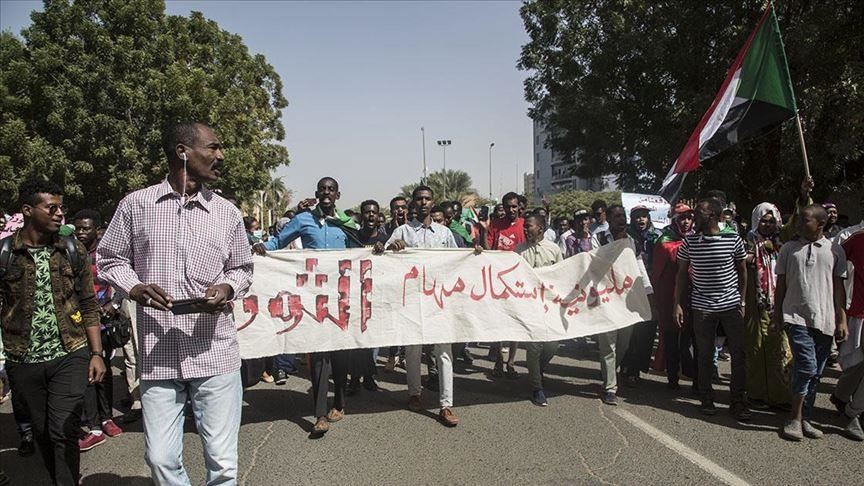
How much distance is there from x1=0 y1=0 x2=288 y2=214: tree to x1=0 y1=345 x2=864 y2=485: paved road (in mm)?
13327

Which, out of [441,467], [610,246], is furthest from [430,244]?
[441,467]

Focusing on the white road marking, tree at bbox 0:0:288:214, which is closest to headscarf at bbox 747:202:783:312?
the white road marking

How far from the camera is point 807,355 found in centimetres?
433

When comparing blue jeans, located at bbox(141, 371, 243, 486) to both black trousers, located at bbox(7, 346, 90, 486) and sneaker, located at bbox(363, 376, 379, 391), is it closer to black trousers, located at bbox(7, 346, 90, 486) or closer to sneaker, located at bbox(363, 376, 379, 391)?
black trousers, located at bbox(7, 346, 90, 486)

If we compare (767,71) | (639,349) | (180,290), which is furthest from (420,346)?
(767,71)

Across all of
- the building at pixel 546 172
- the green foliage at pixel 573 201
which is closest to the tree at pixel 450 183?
the green foliage at pixel 573 201

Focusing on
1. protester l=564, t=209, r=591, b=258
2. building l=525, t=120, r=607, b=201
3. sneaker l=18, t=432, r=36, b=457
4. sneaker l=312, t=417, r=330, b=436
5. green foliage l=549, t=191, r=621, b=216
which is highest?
building l=525, t=120, r=607, b=201

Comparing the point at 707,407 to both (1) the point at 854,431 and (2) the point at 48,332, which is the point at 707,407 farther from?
(2) the point at 48,332

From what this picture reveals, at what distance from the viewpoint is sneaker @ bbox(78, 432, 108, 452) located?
14.3ft

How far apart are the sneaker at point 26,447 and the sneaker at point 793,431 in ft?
18.7

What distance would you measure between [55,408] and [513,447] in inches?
116

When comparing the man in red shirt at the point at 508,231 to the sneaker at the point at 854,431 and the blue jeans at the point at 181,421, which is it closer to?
the sneaker at the point at 854,431

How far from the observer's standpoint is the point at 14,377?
10.8ft

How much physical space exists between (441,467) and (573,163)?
16.5 meters
